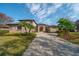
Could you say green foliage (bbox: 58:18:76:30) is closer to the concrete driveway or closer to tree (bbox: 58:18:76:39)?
tree (bbox: 58:18:76:39)

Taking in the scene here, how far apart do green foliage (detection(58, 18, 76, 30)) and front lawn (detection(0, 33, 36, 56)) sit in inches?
16.0

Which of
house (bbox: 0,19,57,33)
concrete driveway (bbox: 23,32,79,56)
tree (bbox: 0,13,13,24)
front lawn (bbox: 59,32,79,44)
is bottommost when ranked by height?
concrete driveway (bbox: 23,32,79,56)

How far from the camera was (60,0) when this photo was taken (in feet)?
9.38

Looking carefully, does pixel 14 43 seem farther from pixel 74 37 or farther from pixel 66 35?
pixel 74 37

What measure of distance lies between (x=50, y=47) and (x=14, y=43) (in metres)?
0.51

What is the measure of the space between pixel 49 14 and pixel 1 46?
2.66 ft

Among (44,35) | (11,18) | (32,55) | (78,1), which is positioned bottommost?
(32,55)

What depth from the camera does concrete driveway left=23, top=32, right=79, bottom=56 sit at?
9.17ft

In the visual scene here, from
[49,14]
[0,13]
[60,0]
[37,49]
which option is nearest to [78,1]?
[60,0]

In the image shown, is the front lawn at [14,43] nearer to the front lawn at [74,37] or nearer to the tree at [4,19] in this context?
the tree at [4,19]

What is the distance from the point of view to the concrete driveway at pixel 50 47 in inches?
110

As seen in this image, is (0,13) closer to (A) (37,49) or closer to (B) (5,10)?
(B) (5,10)

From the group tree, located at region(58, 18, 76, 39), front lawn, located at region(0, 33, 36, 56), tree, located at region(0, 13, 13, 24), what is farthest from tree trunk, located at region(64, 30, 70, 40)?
tree, located at region(0, 13, 13, 24)

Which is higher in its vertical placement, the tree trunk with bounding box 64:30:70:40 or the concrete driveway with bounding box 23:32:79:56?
the tree trunk with bounding box 64:30:70:40
